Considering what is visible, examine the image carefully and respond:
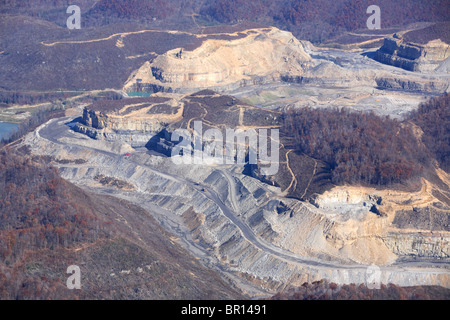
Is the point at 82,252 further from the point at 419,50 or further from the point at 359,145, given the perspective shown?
the point at 419,50

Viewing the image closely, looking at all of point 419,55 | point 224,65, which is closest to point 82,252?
point 224,65

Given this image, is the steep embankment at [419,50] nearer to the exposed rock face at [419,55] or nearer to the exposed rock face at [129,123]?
the exposed rock face at [419,55]

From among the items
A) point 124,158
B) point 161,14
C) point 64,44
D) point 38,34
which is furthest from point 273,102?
point 161,14

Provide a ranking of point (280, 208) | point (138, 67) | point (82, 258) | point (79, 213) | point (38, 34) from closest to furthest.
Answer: point (82, 258) → point (79, 213) → point (280, 208) → point (138, 67) → point (38, 34)

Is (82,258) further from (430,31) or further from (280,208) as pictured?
(430,31)

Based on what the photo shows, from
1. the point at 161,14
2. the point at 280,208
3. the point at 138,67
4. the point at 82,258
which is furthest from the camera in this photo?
the point at 161,14
